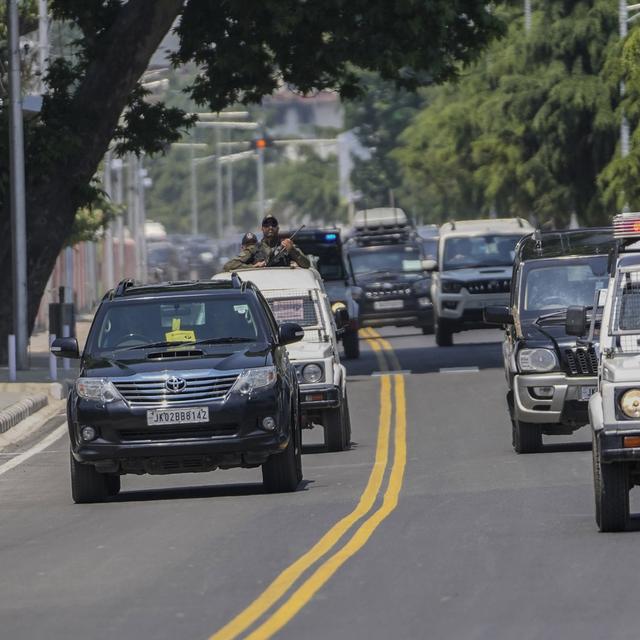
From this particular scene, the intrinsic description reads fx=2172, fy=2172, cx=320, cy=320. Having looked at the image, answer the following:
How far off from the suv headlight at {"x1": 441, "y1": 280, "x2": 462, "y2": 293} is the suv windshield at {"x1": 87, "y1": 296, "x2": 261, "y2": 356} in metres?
20.0

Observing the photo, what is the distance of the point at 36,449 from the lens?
23.2 meters

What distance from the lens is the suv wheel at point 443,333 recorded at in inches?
1518

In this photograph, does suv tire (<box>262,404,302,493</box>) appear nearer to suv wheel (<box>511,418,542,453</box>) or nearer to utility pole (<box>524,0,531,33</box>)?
suv wheel (<box>511,418,542,453</box>)

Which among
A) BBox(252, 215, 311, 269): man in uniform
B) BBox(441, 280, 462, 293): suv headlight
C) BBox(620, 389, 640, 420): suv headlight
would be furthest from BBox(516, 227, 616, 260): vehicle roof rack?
BBox(441, 280, 462, 293): suv headlight

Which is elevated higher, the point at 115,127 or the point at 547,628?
the point at 115,127

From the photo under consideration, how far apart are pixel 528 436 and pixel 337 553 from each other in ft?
24.1

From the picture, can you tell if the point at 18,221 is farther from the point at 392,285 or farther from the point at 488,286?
the point at 392,285

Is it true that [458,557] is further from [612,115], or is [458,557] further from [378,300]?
[612,115]

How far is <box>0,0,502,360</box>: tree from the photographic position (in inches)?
1401

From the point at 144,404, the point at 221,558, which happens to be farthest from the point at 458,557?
the point at 144,404

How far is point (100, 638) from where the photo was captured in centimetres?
1008

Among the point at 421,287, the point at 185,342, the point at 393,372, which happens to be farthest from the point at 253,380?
the point at 421,287

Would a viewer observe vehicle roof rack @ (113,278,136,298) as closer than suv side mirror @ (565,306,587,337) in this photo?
No

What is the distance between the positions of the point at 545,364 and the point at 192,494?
3.77 meters
